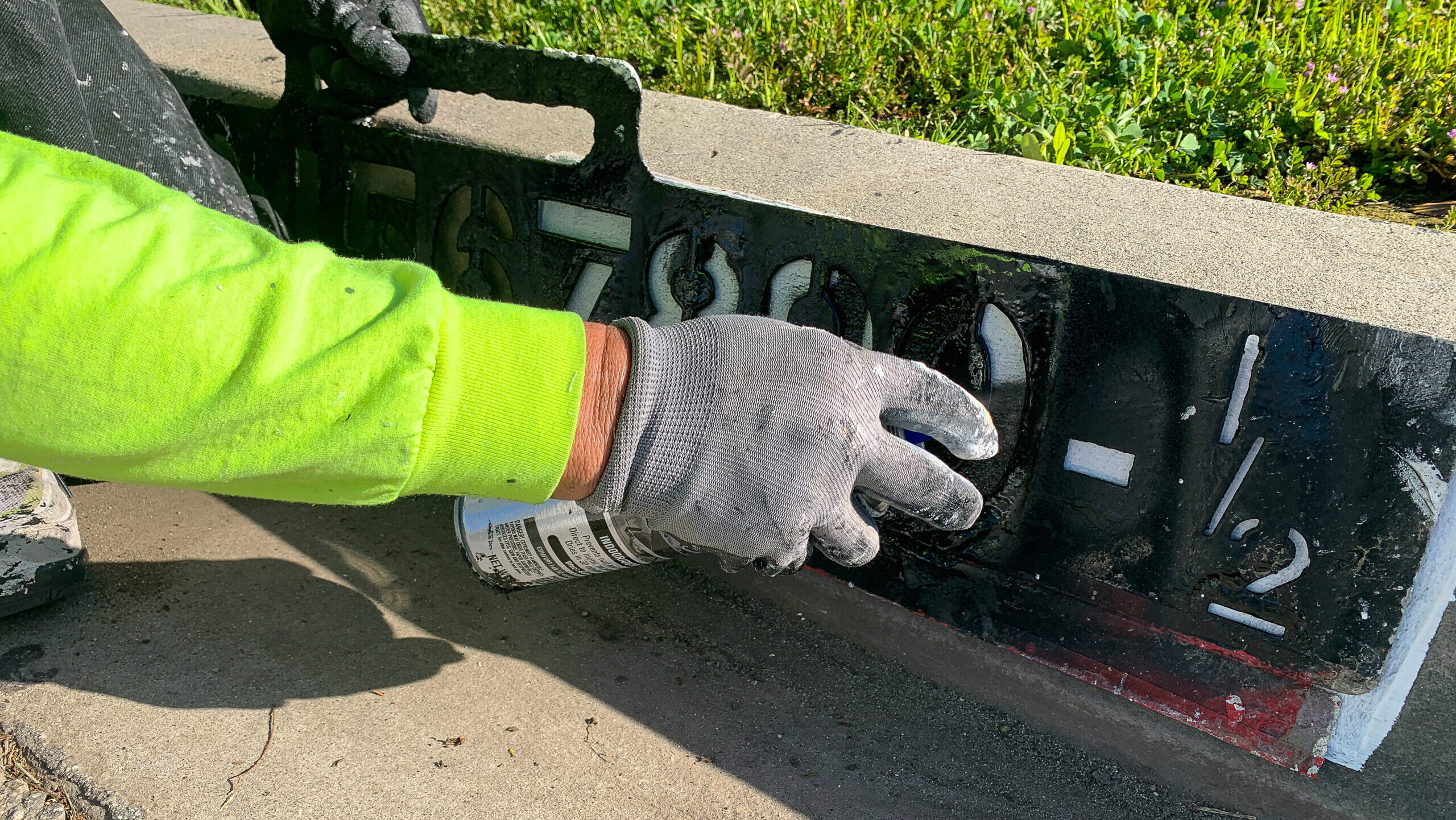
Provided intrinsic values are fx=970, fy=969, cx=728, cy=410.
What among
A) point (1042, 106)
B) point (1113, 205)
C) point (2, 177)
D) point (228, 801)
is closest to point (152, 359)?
point (2, 177)

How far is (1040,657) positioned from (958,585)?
0.65 feet

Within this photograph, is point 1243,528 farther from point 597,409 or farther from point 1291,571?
point 597,409

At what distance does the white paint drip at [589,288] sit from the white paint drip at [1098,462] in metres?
1.00

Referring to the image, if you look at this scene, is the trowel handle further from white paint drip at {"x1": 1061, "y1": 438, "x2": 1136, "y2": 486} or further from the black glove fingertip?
white paint drip at {"x1": 1061, "y1": 438, "x2": 1136, "y2": 486}

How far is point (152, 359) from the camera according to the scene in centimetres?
112

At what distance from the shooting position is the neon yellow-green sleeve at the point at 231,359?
1.09m

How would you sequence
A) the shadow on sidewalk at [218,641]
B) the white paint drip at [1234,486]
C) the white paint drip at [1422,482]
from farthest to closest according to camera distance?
the shadow on sidewalk at [218,641] < the white paint drip at [1234,486] < the white paint drip at [1422,482]

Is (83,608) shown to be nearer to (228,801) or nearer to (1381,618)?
(228,801)

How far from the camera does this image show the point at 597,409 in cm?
141

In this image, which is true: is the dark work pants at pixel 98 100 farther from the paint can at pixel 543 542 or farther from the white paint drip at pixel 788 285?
the white paint drip at pixel 788 285

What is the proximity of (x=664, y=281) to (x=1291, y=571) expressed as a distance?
1.23m

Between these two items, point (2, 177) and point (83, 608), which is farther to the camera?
point (83, 608)

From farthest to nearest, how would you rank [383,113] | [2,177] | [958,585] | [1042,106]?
[1042,106]
[383,113]
[958,585]
[2,177]

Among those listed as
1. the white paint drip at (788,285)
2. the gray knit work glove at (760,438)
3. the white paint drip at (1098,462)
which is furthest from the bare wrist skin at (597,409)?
the white paint drip at (1098,462)
